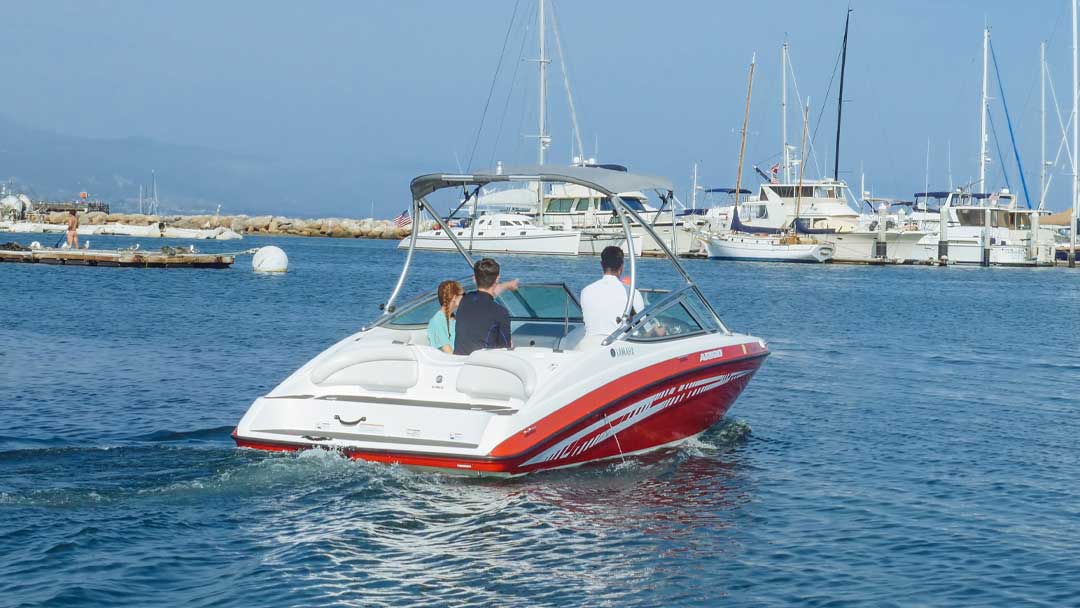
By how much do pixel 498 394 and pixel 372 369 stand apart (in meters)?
1.16

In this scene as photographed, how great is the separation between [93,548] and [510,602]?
2840mm

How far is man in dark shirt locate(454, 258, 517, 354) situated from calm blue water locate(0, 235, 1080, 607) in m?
1.43

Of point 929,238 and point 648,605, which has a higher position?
point 929,238

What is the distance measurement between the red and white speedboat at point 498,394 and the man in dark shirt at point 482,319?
0.88 ft

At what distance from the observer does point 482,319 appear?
34.0 ft

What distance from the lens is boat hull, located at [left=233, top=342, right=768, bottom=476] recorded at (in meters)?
9.17

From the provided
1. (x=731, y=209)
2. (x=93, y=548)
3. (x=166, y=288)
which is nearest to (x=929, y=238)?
(x=731, y=209)

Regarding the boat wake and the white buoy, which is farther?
the white buoy

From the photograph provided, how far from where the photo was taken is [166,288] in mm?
36188

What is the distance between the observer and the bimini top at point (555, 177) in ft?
35.0

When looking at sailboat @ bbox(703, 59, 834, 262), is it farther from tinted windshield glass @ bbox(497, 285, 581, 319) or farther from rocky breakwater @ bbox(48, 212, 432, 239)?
tinted windshield glass @ bbox(497, 285, 581, 319)

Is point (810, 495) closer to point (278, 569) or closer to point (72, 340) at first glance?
point (278, 569)

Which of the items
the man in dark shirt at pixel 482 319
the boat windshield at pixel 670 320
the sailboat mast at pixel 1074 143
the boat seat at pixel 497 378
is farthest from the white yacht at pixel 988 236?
the boat seat at pixel 497 378

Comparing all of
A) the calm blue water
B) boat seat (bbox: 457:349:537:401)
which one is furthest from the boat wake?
boat seat (bbox: 457:349:537:401)
